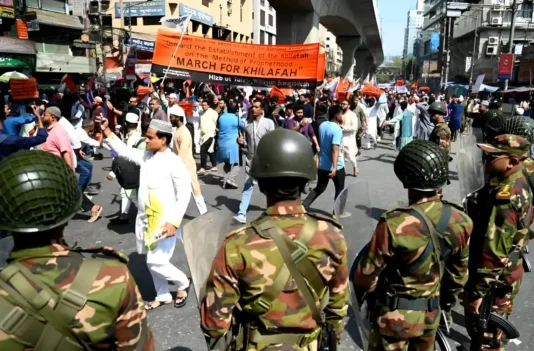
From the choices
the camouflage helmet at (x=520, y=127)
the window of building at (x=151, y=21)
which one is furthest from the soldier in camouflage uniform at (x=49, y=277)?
the window of building at (x=151, y=21)

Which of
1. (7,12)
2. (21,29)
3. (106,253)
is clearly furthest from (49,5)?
(106,253)

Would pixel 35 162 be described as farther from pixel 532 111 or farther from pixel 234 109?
pixel 532 111

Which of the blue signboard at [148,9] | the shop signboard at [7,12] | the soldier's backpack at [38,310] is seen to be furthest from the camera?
the blue signboard at [148,9]

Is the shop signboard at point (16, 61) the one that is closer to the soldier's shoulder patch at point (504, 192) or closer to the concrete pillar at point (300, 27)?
the concrete pillar at point (300, 27)

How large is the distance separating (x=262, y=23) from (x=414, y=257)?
2740 inches

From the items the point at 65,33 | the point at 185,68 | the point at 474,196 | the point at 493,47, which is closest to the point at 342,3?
the point at 65,33

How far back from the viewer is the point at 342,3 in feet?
80.4

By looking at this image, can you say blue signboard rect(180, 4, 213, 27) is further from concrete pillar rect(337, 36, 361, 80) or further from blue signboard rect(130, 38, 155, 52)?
concrete pillar rect(337, 36, 361, 80)

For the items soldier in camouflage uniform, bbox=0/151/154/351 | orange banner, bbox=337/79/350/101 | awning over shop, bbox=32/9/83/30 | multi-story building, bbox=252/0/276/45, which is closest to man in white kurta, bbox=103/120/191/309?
soldier in camouflage uniform, bbox=0/151/154/351

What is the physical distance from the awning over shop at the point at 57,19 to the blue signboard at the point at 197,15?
58.8ft

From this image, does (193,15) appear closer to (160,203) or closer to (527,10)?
(527,10)

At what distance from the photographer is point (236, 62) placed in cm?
981

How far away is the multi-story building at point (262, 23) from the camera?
208ft

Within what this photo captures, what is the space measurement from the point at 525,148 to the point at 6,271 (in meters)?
3.19
